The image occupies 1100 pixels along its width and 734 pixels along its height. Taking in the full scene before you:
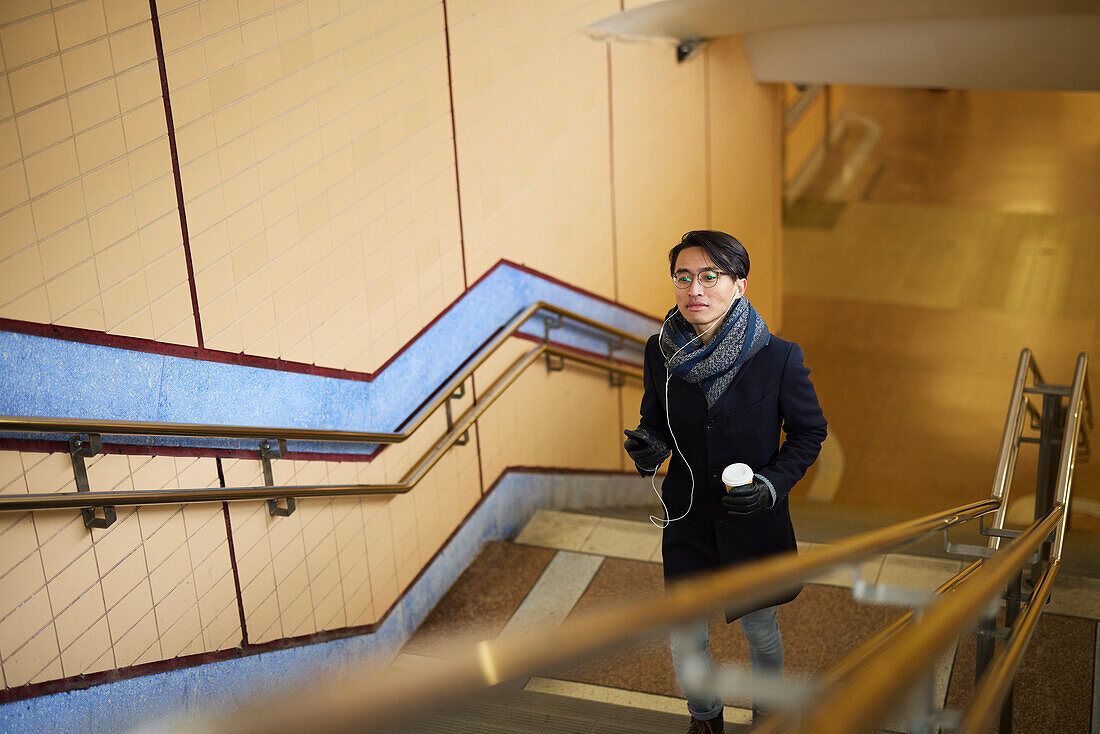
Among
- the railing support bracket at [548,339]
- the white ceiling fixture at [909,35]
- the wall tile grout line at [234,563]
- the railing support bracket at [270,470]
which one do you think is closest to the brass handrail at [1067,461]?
the railing support bracket at [548,339]

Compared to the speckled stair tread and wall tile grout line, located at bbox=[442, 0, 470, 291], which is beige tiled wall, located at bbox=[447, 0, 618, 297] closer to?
Result: wall tile grout line, located at bbox=[442, 0, 470, 291]

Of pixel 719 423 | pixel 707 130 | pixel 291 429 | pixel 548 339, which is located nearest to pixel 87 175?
pixel 291 429

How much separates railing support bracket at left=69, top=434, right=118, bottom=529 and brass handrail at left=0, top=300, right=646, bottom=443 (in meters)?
0.06

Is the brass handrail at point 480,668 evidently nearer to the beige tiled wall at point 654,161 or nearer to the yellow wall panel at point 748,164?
the beige tiled wall at point 654,161

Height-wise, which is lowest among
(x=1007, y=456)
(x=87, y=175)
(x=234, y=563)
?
(x=234, y=563)

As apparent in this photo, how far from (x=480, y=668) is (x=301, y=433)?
2.42 m

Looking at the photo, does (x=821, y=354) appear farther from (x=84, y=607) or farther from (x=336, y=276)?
(x=84, y=607)

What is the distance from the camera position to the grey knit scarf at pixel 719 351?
8.52 ft

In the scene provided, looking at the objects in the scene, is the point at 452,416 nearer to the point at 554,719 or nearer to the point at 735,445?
the point at 554,719

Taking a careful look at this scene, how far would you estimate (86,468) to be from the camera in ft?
9.00

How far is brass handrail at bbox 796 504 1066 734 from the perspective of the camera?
113 cm

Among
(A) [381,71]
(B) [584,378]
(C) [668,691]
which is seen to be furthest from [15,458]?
(B) [584,378]

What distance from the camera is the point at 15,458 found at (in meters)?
2.54

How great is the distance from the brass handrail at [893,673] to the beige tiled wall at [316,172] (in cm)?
238
